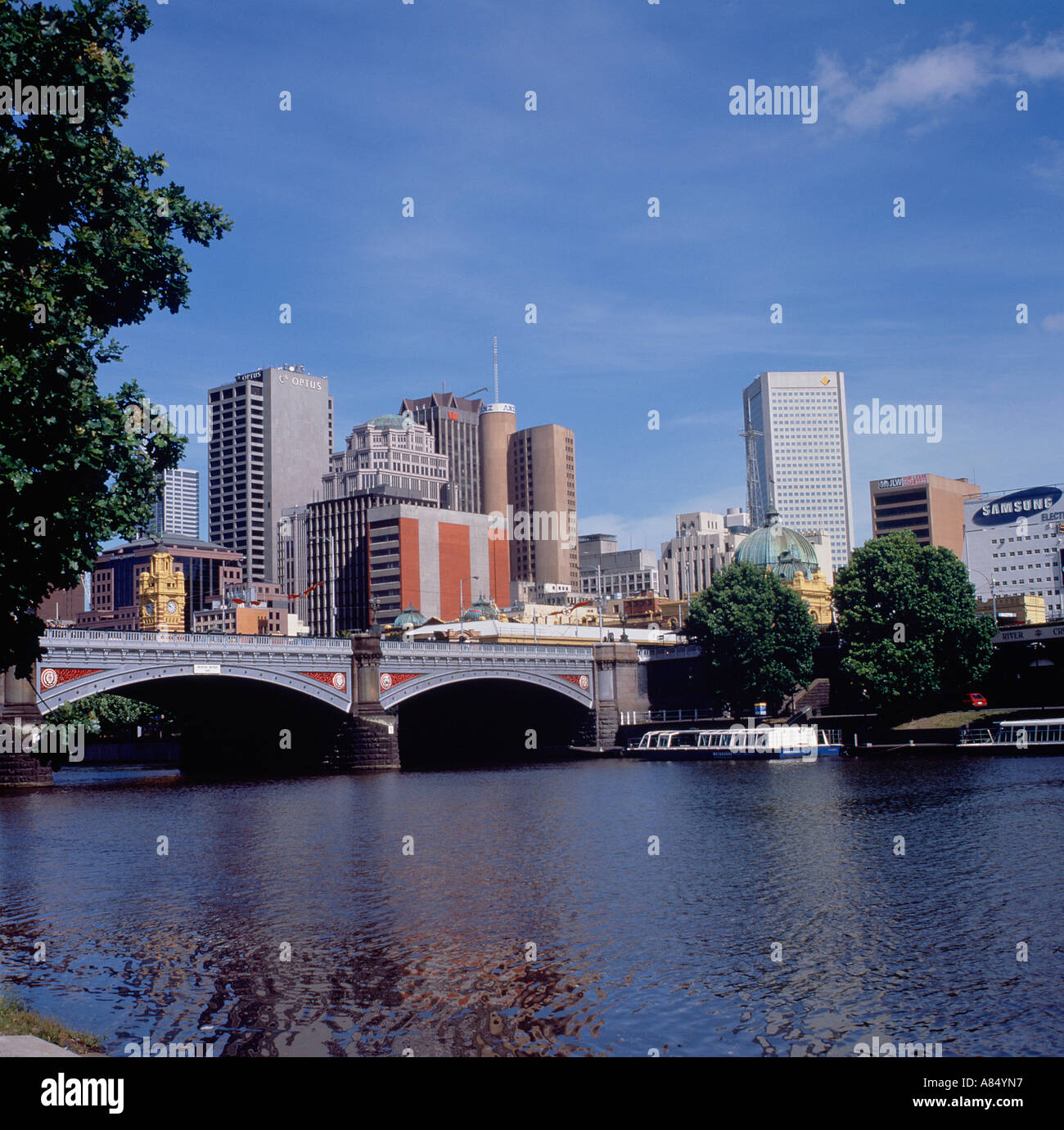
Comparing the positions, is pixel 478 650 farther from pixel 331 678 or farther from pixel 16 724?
pixel 16 724

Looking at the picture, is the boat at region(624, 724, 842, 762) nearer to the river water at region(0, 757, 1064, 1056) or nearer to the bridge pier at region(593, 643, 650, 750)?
the bridge pier at region(593, 643, 650, 750)

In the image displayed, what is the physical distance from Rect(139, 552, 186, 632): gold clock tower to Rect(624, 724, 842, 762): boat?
72758 millimetres

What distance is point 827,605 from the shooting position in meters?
170

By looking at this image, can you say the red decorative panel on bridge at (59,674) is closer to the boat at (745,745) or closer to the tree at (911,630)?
the boat at (745,745)

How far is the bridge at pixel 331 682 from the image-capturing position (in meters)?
89.5

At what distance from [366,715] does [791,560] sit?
8520cm

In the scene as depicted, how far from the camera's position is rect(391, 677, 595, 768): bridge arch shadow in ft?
427

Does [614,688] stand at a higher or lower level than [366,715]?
higher

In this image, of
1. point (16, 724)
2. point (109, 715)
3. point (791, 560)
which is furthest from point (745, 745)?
point (109, 715)

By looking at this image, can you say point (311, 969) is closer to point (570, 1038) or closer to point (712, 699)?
point (570, 1038)

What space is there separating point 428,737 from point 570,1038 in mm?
119125

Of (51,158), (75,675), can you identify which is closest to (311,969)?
(51,158)

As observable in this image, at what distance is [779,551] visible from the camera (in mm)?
178375

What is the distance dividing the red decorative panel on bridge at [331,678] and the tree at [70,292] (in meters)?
77.7
